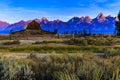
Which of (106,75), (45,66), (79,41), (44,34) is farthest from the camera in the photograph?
(44,34)

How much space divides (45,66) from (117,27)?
72.3 meters

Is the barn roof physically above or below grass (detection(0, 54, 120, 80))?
above

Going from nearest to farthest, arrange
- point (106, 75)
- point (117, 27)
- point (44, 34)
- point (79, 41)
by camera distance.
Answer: point (106, 75) < point (79, 41) < point (44, 34) < point (117, 27)

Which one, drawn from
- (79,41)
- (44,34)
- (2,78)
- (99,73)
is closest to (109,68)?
(99,73)

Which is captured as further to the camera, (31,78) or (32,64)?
(32,64)

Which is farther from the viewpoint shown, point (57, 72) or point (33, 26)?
point (33, 26)

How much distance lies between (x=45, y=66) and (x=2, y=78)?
2081 mm

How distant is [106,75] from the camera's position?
30.9 feet

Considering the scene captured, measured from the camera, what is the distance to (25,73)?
987 centimetres

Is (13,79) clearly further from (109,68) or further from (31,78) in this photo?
(109,68)

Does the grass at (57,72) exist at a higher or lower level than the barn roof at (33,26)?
lower

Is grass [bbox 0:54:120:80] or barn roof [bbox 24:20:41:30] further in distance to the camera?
barn roof [bbox 24:20:41:30]

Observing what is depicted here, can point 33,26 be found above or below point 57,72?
above

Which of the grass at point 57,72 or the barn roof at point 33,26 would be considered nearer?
the grass at point 57,72
